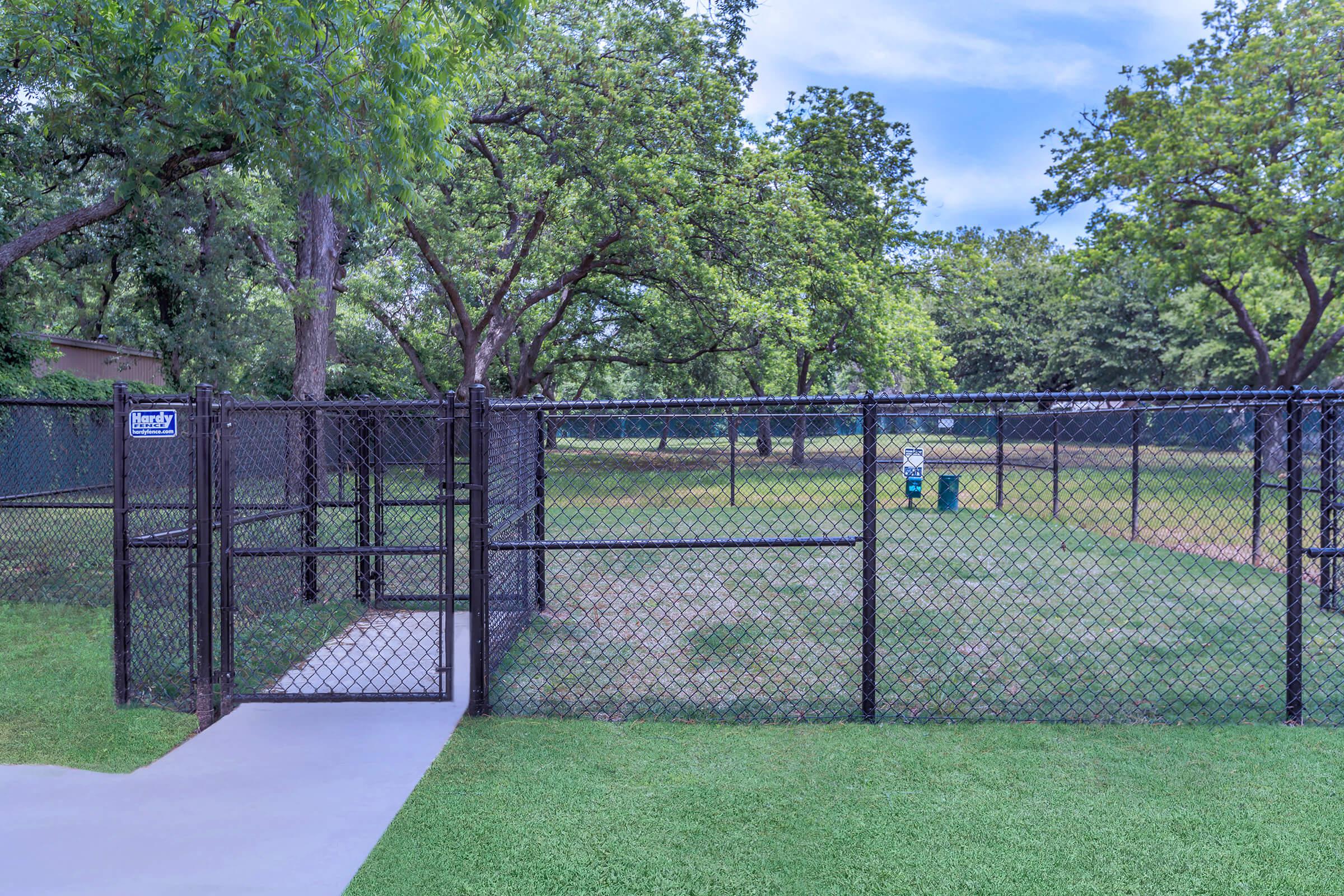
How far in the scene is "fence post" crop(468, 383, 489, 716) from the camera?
186 inches

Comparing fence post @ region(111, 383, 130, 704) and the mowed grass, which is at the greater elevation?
fence post @ region(111, 383, 130, 704)

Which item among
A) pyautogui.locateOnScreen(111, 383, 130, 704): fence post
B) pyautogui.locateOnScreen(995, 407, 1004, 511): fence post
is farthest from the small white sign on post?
pyautogui.locateOnScreen(111, 383, 130, 704): fence post

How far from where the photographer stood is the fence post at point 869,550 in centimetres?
464

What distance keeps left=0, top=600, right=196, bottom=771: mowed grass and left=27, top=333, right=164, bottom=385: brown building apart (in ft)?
53.3

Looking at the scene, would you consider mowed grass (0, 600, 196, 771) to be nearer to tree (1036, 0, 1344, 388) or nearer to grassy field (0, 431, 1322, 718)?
grassy field (0, 431, 1322, 718)

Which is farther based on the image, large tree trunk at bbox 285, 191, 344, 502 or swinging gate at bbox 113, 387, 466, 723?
large tree trunk at bbox 285, 191, 344, 502

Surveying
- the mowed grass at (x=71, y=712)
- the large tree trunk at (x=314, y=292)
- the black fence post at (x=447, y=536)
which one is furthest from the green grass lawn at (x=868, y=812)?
the large tree trunk at (x=314, y=292)

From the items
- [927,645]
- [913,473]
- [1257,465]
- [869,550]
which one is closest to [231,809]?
[869,550]

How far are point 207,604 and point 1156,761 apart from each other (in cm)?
492

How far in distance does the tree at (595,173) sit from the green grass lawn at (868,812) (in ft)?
41.2

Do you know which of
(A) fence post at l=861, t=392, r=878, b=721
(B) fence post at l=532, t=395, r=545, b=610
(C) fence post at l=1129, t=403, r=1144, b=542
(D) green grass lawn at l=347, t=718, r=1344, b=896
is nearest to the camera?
(D) green grass lawn at l=347, t=718, r=1344, b=896

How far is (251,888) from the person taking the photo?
10.1ft

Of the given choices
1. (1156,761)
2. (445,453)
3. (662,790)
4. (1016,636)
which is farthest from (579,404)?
(1016,636)

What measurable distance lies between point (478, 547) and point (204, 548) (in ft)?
4.99
